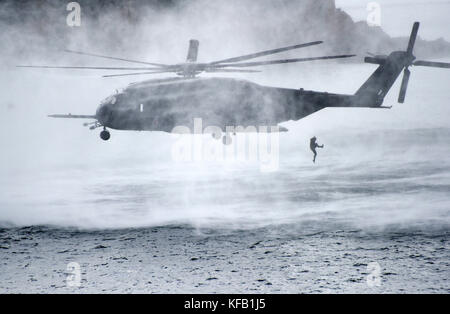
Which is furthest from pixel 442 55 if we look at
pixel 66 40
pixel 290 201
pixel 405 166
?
pixel 66 40

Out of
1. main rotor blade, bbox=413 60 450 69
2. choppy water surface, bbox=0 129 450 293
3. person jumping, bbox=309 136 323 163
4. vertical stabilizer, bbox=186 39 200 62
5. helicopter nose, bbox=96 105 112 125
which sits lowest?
choppy water surface, bbox=0 129 450 293

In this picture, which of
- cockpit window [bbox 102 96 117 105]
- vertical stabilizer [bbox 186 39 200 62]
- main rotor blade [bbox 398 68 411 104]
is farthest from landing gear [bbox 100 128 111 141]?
main rotor blade [bbox 398 68 411 104]

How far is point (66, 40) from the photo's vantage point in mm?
8195

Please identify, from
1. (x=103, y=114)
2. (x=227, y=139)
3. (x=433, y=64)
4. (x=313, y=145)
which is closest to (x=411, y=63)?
(x=433, y=64)

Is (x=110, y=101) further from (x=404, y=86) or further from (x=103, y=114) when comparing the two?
(x=404, y=86)

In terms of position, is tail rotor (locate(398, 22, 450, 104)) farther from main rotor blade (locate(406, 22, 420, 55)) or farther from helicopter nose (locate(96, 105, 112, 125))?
helicopter nose (locate(96, 105, 112, 125))

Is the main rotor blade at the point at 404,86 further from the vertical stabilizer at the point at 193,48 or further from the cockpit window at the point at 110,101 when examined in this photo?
the cockpit window at the point at 110,101

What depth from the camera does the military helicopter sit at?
8.06 meters

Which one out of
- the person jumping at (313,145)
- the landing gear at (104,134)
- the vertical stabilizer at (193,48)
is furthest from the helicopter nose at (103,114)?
the person jumping at (313,145)

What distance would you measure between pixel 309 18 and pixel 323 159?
9.00 ft

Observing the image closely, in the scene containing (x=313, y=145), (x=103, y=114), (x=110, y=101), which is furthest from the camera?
(x=110, y=101)

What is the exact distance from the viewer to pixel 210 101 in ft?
26.8

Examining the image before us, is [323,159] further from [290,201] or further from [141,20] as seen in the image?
[141,20]

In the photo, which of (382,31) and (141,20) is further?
(141,20)
